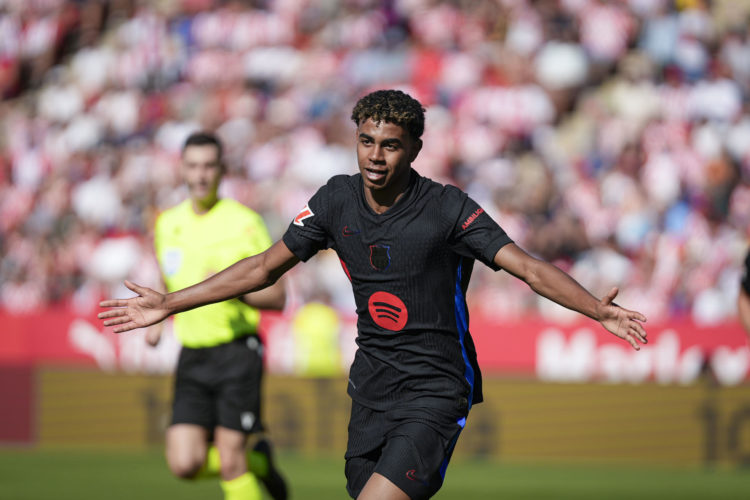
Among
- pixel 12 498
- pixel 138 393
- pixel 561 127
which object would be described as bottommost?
pixel 12 498

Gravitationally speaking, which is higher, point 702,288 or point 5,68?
point 5,68

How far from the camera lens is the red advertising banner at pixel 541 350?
13.1 m

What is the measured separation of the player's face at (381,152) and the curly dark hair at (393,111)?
0.08ft

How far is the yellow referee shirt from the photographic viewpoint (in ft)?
24.7

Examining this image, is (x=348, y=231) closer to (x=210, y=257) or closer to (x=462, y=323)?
(x=462, y=323)

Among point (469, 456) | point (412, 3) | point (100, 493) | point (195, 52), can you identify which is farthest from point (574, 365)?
point (195, 52)

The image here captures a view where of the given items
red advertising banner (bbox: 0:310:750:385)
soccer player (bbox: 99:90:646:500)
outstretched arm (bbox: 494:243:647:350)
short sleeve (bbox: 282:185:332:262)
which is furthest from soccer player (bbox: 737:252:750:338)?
red advertising banner (bbox: 0:310:750:385)

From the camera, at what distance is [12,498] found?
9.81 meters

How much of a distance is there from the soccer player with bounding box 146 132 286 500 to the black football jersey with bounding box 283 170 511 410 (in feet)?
7.31

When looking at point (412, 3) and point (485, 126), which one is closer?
point (485, 126)

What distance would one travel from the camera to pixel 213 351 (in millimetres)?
7520

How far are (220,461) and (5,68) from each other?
16.3 metres

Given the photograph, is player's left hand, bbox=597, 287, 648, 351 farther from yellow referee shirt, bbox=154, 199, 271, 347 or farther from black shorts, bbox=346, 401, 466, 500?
yellow referee shirt, bbox=154, 199, 271, 347

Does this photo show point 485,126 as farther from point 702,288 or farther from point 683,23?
point 702,288
